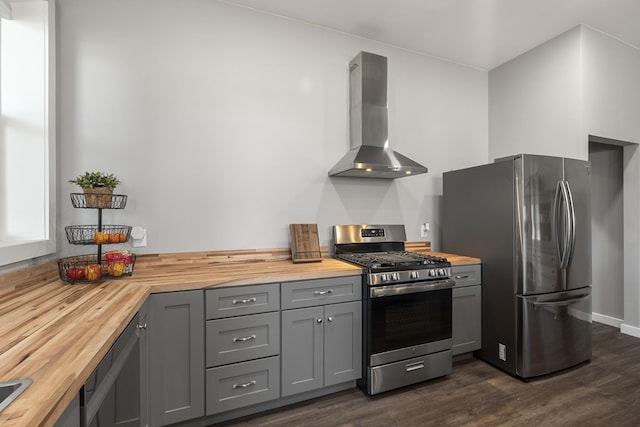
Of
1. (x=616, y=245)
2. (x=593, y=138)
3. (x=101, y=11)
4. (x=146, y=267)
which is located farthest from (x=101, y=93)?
(x=616, y=245)

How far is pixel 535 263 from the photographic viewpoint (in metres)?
2.46

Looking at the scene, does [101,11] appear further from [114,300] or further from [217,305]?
[217,305]

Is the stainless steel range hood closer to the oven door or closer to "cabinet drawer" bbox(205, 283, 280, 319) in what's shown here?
the oven door

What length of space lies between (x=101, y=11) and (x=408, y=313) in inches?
119

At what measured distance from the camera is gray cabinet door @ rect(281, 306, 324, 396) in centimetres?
204

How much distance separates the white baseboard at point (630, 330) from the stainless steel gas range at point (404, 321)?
232 centimetres

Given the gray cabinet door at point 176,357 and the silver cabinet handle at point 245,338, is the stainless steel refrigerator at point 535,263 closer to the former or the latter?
the silver cabinet handle at point 245,338

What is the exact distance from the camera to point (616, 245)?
11.5 feet

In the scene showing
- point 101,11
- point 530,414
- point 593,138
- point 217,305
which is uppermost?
point 101,11

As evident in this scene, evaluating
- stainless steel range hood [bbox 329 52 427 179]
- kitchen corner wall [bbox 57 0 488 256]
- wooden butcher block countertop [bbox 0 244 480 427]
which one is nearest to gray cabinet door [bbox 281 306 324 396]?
wooden butcher block countertop [bbox 0 244 480 427]

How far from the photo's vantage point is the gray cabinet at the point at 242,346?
1877mm

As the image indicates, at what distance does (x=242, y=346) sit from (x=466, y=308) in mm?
1899

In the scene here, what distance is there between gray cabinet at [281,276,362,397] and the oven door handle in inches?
5.1

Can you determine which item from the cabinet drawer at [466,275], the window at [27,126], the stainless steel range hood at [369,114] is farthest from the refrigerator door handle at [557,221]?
the window at [27,126]
